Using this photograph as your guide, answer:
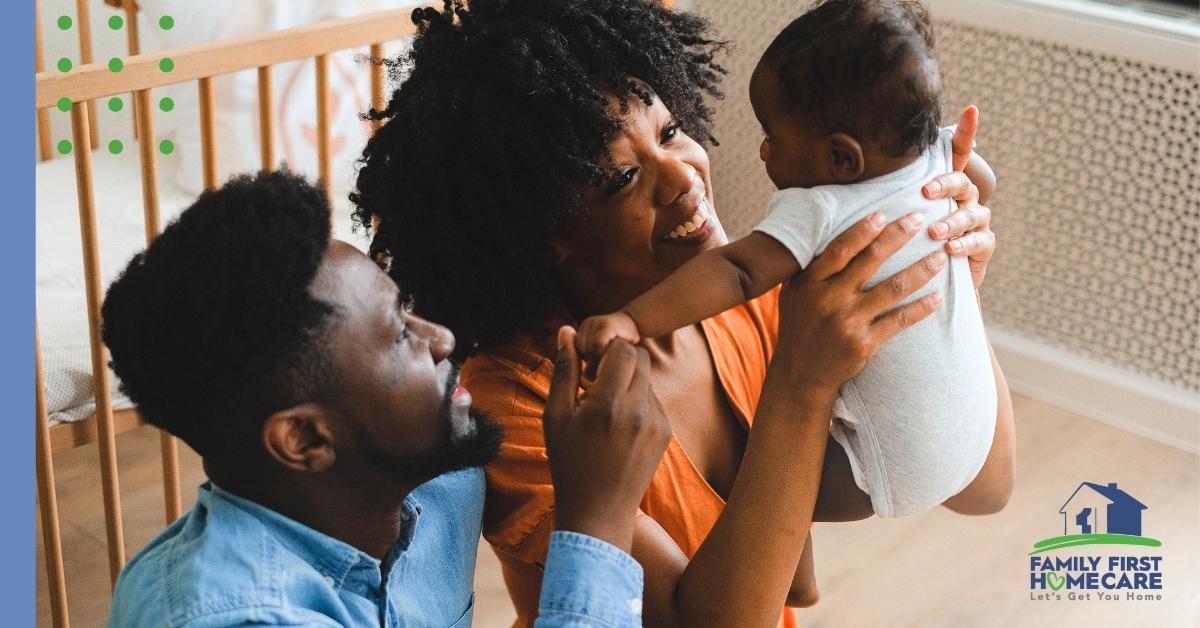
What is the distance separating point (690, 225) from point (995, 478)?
439 millimetres

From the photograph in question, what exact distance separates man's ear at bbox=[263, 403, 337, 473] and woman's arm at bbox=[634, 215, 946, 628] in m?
0.29

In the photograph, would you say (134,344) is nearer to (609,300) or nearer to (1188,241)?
(609,300)

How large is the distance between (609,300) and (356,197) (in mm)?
293

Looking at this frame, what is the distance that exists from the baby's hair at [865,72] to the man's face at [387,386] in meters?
0.40

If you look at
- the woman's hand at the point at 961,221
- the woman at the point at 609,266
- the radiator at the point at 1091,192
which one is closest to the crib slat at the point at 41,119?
the radiator at the point at 1091,192

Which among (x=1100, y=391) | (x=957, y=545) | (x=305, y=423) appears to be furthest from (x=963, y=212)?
(x=1100, y=391)

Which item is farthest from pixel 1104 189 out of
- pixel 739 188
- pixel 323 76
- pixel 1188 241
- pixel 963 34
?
pixel 323 76

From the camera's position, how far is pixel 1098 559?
2.41 meters

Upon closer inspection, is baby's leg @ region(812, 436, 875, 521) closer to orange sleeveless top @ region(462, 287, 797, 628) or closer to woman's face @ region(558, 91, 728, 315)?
orange sleeveless top @ region(462, 287, 797, 628)

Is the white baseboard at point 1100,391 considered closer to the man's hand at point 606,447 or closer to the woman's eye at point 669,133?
the woman's eye at point 669,133

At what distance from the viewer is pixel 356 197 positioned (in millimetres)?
1306

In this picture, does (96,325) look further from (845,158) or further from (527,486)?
(845,158)

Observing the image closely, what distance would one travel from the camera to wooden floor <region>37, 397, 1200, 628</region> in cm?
229

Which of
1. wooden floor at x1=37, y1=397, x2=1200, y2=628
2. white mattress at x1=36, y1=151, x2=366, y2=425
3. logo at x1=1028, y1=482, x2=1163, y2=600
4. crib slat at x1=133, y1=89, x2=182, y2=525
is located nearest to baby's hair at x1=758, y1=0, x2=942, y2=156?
crib slat at x1=133, y1=89, x2=182, y2=525
